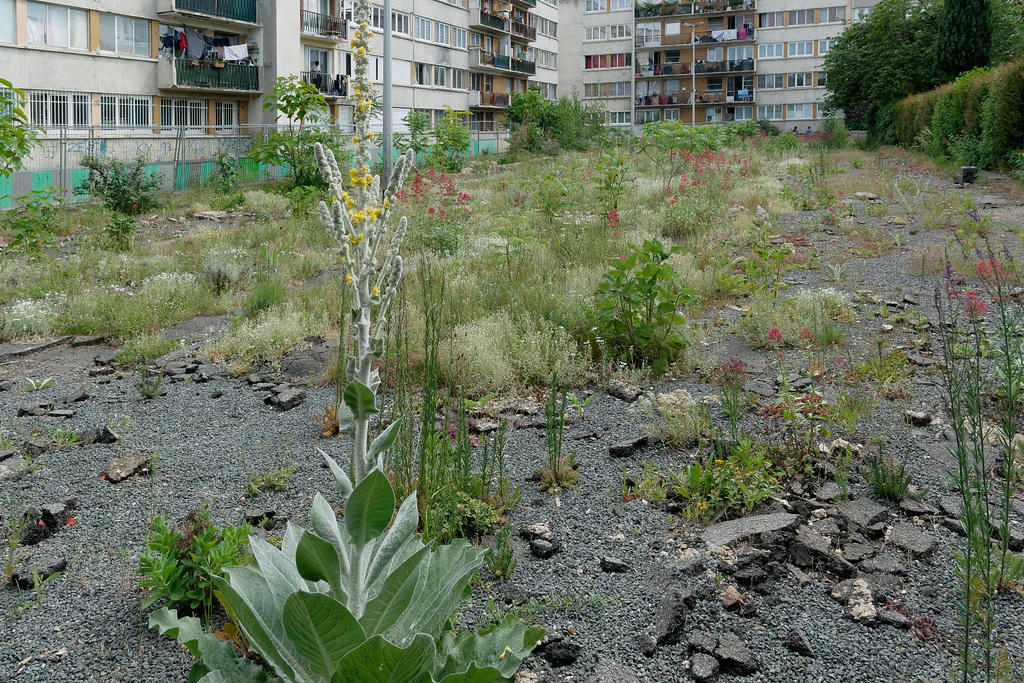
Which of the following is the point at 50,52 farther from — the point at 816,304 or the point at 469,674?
the point at 469,674

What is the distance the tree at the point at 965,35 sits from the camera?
32.2 metres

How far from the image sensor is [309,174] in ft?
61.2

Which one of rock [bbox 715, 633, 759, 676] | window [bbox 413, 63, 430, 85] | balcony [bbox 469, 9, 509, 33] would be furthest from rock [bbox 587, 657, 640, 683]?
balcony [bbox 469, 9, 509, 33]

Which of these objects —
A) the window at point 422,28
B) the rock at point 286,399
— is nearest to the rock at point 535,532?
the rock at point 286,399

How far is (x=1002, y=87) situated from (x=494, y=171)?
48.4 feet

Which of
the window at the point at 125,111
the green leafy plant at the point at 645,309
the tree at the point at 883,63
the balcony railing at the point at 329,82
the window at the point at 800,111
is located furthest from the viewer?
the window at the point at 800,111

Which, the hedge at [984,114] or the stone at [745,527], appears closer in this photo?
the stone at [745,527]

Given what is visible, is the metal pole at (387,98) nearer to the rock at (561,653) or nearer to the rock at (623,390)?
the rock at (623,390)

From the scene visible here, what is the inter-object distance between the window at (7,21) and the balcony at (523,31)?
1436 inches

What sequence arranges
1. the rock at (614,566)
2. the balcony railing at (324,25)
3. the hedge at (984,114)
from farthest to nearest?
the balcony railing at (324,25) < the hedge at (984,114) < the rock at (614,566)

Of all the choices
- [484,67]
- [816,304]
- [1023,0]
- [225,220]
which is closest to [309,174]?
[225,220]

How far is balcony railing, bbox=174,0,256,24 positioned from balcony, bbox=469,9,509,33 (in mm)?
20302

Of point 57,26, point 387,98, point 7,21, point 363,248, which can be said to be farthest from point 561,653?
point 57,26

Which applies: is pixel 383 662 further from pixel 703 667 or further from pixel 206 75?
pixel 206 75
